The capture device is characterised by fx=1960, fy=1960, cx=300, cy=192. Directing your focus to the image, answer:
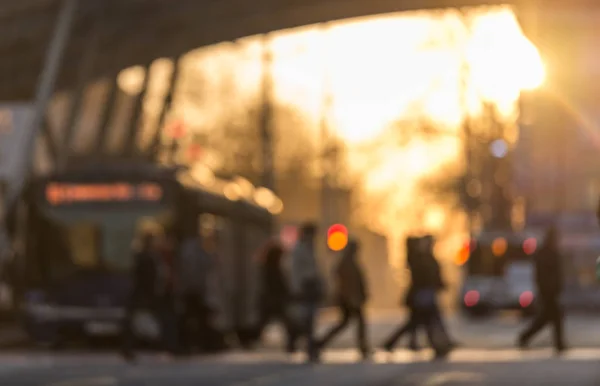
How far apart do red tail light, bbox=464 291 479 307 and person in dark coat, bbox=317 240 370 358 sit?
26.7 meters

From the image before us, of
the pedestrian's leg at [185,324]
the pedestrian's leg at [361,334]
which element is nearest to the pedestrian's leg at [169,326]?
the pedestrian's leg at [185,324]

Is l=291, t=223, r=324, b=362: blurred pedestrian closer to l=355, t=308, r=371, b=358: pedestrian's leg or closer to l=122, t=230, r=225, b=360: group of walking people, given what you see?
l=355, t=308, r=371, b=358: pedestrian's leg

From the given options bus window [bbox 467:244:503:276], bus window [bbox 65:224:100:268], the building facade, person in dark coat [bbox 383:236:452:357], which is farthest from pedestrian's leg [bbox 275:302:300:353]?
bus window [bbox 467:244:503:276]

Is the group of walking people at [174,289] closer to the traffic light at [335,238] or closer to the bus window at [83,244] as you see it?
the bus window at [83,244]

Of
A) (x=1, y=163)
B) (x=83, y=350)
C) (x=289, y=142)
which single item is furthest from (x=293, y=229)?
(x=289, y=142)

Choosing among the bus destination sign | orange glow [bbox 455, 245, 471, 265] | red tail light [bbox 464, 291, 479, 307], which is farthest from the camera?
orange glow [bbox 455, 245, 471, 265]

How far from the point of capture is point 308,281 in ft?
81.5

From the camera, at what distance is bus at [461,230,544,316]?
168 ft

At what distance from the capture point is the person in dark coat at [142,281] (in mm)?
24875

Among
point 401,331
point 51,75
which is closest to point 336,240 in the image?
point 51,75

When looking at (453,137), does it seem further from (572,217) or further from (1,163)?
(1,163)

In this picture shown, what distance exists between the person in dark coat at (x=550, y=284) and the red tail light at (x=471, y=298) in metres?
25.6

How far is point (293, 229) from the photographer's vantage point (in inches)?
2218

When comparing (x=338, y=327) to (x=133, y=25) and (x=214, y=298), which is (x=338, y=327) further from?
(x=133, y=25)
